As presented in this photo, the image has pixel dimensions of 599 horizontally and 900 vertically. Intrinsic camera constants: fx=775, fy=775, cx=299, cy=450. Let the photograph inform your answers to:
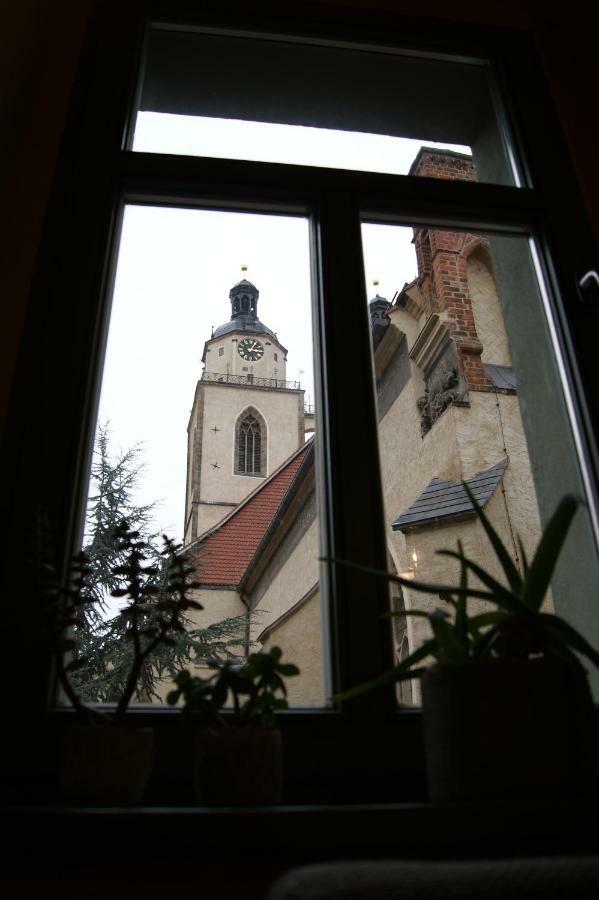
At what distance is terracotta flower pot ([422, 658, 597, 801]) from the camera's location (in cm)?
119

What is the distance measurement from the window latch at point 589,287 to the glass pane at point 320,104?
0.52m

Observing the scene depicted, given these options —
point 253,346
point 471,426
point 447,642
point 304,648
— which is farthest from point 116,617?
point 253,346

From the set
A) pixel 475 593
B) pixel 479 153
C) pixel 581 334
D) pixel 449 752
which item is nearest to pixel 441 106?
pixel 479 153

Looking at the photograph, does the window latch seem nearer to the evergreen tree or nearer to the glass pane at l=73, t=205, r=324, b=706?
the glass pane at l=73, t=205, r=324, b=706

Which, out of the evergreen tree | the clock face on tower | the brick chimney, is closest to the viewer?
the evergreen tree

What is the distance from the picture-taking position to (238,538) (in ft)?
6.91

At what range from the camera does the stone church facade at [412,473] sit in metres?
1.86

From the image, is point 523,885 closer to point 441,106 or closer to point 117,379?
point 117,379

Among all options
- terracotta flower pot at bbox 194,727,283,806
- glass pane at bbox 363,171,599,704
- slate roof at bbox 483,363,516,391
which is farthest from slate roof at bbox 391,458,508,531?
terracotta flower pot at bbox 194,727,283,806

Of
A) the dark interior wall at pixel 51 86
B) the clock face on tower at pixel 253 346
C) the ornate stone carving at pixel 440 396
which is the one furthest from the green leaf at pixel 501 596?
the clock face on tower at pixel 253 346

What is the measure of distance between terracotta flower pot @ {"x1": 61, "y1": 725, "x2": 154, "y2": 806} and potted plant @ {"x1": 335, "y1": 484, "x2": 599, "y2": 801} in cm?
40

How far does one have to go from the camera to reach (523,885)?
1.98 ft

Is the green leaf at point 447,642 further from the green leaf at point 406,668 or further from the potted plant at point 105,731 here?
the potted plant at point 105,731

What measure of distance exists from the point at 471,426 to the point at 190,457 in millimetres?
958
